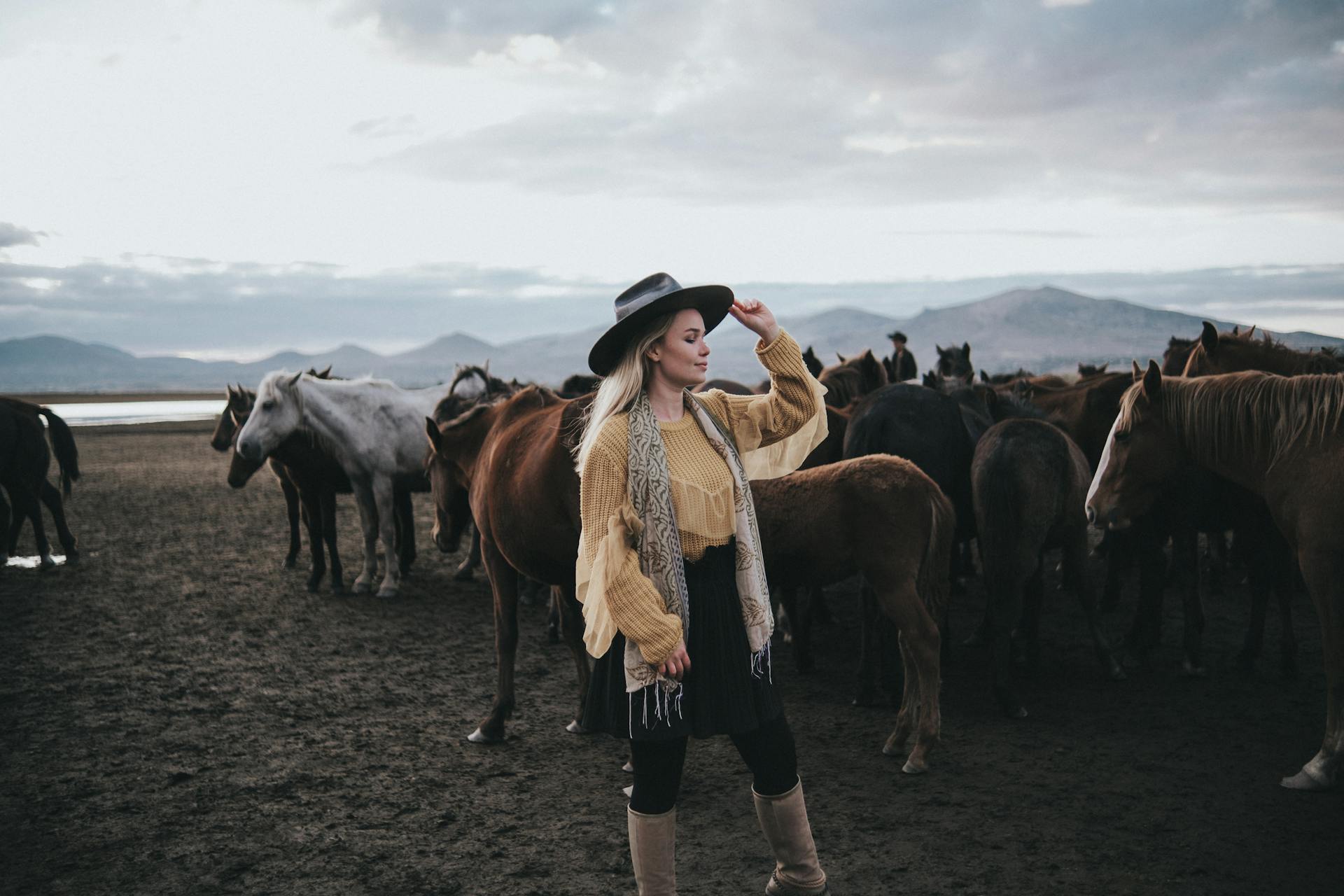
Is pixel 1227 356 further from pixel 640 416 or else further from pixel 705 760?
pixel 640 416

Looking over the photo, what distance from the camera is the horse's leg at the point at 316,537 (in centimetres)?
917

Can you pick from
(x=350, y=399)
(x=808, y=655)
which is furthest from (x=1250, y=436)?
(x=350, y=399)

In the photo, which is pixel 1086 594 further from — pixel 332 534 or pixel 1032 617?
pixel 332 534

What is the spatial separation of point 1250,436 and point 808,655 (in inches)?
121

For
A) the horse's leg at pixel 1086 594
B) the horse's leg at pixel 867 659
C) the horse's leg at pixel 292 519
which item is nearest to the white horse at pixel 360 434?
the horse's leg at pixel 292 519

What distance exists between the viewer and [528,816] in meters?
4.06

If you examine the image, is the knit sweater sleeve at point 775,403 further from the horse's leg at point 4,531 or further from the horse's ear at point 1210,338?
the horse's leg at point 4,531

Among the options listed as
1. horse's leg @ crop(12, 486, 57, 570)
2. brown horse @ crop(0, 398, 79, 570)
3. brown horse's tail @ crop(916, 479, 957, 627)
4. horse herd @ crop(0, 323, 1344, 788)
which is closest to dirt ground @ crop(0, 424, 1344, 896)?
horse herd @ crop(0, 323, 1344, 788)

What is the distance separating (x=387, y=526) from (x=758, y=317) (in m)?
7.18

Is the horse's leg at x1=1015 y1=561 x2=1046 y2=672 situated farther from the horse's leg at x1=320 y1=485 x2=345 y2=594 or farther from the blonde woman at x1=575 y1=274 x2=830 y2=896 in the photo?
the horse's leg at x1=320 y1=485 x2=345 y2=594

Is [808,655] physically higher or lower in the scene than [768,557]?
lower

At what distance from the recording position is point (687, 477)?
2613 mm

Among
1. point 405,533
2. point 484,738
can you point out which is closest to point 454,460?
point 484,738

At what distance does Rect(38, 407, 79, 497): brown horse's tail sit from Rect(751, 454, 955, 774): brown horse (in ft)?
32.8
